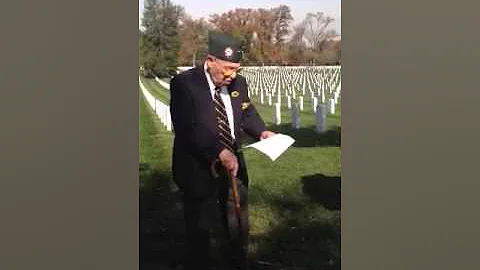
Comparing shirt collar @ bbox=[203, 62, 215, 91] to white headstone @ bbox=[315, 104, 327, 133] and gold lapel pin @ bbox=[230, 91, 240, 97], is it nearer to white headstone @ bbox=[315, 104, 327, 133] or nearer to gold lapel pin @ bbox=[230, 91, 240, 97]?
gold lapel pin @ bbox=[230, 91, 240, 97]

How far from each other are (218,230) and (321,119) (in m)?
0.80

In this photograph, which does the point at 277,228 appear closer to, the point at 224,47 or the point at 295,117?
the point at 295,117

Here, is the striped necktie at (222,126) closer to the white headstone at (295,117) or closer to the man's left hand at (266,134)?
the man's left hand at (266,134)

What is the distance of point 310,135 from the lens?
3.40 meters

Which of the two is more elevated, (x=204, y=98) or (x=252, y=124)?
(x=204, y=98)

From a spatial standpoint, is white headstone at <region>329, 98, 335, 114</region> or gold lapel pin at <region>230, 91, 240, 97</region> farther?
gold lapel pin at <region>230, 91, 240, 97</region>

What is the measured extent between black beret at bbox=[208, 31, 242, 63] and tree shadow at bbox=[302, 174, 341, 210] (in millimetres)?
748

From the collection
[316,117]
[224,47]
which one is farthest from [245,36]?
[316,117]

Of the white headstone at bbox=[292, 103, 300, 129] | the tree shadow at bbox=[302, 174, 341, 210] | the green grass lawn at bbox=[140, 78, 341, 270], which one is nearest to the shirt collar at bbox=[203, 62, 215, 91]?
the green grass lawn at bbox=[140, 78, 341, 270]

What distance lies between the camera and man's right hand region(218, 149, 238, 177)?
3.44 meters
